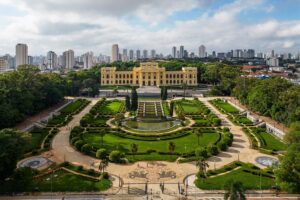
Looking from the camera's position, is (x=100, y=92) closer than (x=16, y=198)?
No

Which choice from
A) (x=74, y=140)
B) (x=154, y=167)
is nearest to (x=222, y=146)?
(x=154, y=167)

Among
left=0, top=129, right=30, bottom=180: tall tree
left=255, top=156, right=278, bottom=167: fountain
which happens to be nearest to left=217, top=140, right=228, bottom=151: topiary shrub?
left=255, top=156, right=278, bottom=167: fountain

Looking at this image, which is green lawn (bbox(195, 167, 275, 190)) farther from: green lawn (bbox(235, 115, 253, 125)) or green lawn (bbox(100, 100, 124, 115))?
green lawn (bbox(100, 100, 124, 115))

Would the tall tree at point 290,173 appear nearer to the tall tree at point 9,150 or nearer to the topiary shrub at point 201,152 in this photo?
the topiary shrub at point 201,152

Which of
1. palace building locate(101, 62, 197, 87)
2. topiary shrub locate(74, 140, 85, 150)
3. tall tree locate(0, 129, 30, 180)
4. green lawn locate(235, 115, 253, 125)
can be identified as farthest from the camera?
palace building locate(101, 62, 197, 87)

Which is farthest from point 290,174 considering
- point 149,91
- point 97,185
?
point 149,91

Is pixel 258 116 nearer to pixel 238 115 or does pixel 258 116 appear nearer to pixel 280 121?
pixel 238 115

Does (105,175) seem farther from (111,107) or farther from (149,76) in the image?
(149,76)
